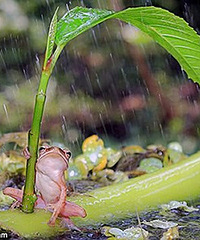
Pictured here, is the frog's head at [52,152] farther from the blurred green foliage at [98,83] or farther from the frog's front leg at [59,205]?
the blurred green foliage at [98,83]

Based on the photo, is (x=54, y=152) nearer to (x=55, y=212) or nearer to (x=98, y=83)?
(x=55, y=212)

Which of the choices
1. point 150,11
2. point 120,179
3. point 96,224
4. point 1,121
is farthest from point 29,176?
point 1,121

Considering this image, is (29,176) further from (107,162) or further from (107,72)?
(107,72)

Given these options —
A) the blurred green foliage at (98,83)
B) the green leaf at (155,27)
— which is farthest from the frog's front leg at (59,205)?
the blurred green foliage at (98,83)

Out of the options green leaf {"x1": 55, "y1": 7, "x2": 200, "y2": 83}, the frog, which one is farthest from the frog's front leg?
green leaf {"x1": 55, "y1": 7, "x2": 200, "y2": 83}

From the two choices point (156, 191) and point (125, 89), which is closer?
point (156, 191)

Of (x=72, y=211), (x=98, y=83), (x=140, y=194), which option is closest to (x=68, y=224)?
(x=72, y=211)
